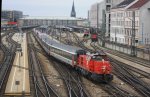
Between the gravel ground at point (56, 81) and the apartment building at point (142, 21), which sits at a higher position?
the apartment building at point (142, 21)

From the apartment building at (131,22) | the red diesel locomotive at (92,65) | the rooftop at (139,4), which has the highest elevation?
the rooftop at (139,4)

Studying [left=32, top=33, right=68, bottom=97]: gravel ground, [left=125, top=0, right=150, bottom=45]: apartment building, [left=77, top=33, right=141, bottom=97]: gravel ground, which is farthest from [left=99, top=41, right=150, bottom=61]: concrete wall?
[left=77, top=33, right=141, bottom=97]: gravel ground

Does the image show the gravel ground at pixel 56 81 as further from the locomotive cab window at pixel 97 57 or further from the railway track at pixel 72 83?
the locomotive cab window at pixel 97 57

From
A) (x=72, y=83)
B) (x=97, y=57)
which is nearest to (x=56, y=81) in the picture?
(x=72, y=83)

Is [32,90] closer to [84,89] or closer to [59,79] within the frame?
[84,89]

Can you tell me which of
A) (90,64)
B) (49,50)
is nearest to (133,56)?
(49,50)

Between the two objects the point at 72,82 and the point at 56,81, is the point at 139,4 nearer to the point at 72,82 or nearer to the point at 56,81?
the point at 56,81

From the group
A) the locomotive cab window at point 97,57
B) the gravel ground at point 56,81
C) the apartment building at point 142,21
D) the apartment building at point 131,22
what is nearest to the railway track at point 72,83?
the gravel ground at point 56,81

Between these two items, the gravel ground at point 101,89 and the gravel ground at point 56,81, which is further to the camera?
the gravel ground at point 56,81

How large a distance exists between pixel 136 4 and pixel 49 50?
35.7m

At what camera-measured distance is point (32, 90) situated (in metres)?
27.8

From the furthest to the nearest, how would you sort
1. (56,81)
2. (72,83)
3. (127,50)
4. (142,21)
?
(142,21) < (127,50) < (56,81) < (72,83)

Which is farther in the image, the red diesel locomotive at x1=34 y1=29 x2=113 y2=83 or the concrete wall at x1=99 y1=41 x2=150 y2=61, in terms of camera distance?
the concrete wall at x1=99 y1=41 x2=150 y2=61

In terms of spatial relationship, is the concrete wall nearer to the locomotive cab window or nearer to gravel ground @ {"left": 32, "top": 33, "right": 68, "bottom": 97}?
gravel ground @ {"left": 32, "top": 33, "right": 68, "bottom": 97}
